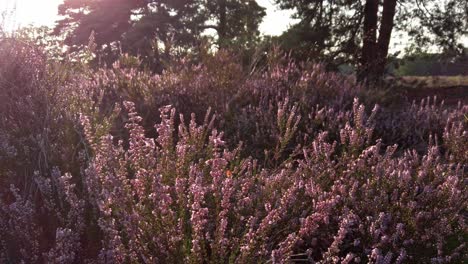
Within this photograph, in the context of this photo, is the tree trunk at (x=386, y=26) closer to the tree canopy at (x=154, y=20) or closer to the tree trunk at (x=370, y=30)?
the tree trunk at (x=370, y=30)

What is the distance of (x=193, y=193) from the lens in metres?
2.32

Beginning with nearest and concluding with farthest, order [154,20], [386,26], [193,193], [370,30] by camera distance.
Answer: [193,193], [386,26], [370,30], [154,20]

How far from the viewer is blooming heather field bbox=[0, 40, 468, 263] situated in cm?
230

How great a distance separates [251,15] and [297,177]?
2553 centimetres

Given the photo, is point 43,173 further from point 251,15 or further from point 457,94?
point 251,15

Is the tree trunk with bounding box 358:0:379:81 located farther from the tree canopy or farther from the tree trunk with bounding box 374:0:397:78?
the tree canopy

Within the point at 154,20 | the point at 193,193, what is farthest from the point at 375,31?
the point at 154,20

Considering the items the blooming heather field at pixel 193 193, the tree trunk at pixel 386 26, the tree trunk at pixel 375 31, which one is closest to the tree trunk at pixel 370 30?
the tree trunk at pixel 375 31

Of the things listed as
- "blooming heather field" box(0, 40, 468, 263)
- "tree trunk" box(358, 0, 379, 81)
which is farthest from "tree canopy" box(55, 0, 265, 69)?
"blooming heather field" box(0, 40, 468, 263)

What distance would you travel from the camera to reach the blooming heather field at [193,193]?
2.30 meters

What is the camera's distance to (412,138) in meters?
5.91

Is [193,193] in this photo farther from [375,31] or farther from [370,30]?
[375,31]

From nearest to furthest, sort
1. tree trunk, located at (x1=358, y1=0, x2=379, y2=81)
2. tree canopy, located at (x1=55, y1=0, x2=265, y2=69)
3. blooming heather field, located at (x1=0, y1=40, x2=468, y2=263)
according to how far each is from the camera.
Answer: blooming heather field, located at (x1=0, y1=40, x2=468, y2=263) < tree trunk, located at (x1=358, y1=0, x2=379, y2=81) < tree canopy, located at (x1=55, y1=0, x2=265, y2=69)

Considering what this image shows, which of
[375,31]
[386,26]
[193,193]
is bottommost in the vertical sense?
[193,193]
